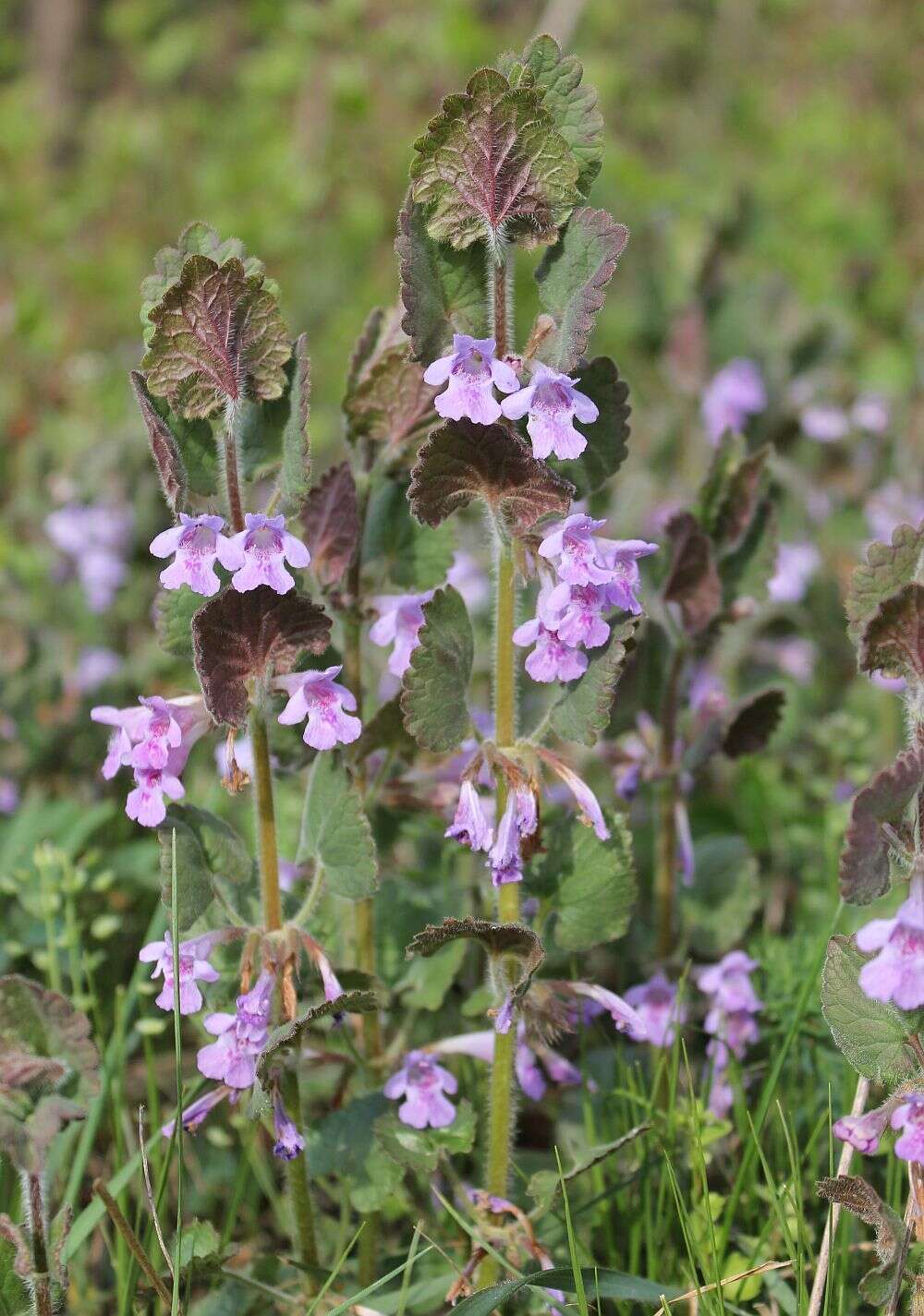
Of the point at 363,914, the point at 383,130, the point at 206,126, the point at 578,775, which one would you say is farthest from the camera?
the point at 206,126

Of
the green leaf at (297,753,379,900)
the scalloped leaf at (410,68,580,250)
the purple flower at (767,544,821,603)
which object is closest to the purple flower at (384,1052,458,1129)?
the green leaf at (297,753,379,900)

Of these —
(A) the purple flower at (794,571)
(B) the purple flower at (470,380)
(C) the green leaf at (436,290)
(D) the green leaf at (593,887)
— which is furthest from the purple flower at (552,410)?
(A) the purple flower at (794,571)

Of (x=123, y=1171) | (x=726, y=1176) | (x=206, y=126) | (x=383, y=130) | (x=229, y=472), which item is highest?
(x=206, y=126)

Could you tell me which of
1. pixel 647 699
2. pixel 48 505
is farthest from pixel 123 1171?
pixel 48 505

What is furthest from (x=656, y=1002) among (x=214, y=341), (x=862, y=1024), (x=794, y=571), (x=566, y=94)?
(x=794, y=571)

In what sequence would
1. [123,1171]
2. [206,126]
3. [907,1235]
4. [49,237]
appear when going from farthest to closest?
1. [206,126]
2. [49,237]
3. [123,1171]
4. [907,1235]

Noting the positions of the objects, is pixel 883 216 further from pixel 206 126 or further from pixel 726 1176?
pixel 726 1176

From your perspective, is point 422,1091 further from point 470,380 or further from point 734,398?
point 734,398
